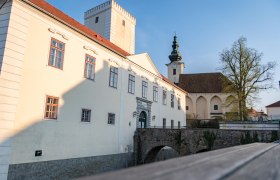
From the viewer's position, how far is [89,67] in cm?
1495

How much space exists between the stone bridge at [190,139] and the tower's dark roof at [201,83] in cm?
2781

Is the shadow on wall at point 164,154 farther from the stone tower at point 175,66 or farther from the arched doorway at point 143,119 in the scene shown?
Answer: the stone tower at point 175,66

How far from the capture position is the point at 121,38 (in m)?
28.3

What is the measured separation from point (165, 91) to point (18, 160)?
19410 millimetres

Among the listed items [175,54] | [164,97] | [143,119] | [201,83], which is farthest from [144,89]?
[175,54]

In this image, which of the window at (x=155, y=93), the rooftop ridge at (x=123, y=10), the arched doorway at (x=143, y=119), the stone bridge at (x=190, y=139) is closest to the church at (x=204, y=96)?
the rooftop ridge at (x=123, y=10)

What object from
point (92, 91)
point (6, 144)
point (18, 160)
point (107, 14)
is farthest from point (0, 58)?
point (107, 14)

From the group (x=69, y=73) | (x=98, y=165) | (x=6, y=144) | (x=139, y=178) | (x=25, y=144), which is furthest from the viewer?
(x=98, y=165)

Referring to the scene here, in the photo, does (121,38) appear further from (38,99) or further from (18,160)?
(18,160)

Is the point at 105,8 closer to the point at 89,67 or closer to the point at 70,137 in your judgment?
the point at 89,67

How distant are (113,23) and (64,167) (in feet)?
64.4

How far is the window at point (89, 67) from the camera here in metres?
14.7

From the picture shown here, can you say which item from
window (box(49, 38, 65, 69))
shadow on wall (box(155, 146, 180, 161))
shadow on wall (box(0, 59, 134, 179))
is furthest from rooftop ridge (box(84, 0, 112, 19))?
shadow on wall (box(155, 146, 180, 161))

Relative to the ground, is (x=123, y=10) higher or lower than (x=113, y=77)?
higher
